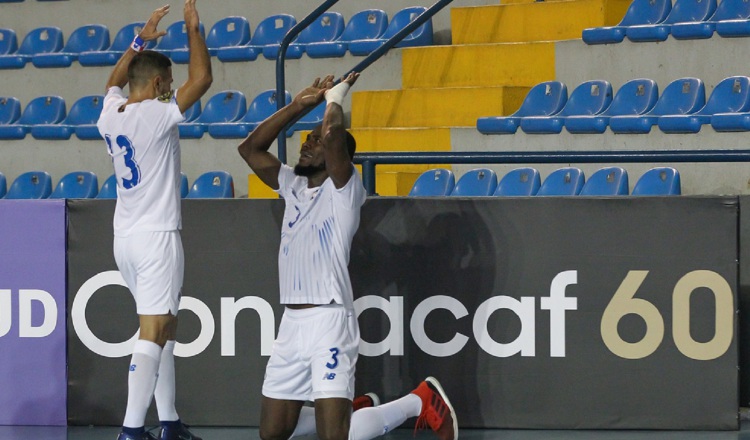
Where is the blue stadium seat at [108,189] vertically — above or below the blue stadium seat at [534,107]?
below

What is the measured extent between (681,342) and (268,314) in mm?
2330

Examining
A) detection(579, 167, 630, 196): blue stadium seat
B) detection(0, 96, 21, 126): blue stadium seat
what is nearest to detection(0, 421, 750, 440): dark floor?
detection(579, 167, 630, 196): blue stadium seat

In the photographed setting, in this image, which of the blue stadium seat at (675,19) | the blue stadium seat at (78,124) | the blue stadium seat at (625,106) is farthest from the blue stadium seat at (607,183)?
the blue stadium seat at (78,124)

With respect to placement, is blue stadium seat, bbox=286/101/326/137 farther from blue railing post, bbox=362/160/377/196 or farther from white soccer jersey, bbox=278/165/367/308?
white soccer jersey, bbox=278/165/367/308

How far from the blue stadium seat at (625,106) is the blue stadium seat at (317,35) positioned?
335 cm

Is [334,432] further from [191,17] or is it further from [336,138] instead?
[191,17]

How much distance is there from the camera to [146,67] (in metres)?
6.20

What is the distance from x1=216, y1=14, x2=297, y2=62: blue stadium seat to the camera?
1322 cm

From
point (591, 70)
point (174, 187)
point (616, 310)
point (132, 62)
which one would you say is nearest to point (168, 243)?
point (174, 187)

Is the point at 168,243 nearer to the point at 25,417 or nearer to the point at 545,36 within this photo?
the point at 25,417

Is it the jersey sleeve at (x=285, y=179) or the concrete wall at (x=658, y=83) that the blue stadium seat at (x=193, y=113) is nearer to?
the concrete wall at (x=658, y=83)

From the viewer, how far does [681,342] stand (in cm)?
693

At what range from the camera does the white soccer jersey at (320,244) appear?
607 cm

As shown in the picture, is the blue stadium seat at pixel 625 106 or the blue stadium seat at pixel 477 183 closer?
the blue stadium seat at pixel 477 183
